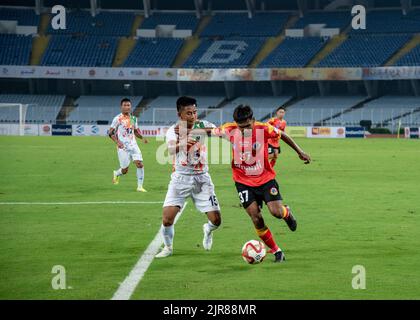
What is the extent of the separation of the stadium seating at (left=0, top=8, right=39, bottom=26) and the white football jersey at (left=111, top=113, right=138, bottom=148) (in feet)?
211

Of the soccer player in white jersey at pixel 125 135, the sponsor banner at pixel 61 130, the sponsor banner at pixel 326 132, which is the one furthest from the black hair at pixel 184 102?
the sponsor banner at pixel 61 130

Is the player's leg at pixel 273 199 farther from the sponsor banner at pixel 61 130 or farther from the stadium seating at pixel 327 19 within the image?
the stadium seating at pixel 327 19

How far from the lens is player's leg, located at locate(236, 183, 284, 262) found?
11.9 meters

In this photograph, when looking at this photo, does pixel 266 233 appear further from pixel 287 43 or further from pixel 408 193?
pixel 287 43

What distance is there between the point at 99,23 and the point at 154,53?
297 inches

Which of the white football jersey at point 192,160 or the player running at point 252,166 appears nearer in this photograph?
the player running at point 252,166

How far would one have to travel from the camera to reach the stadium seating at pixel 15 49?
82562mm

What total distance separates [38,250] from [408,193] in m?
12.2

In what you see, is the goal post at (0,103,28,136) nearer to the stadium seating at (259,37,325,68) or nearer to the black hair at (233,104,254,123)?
the stadium seating at (259,37,325,68)

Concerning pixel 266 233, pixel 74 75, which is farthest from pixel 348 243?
pixel 74 75

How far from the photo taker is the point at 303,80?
7794cm

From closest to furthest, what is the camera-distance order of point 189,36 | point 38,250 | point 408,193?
1. point 38,250
2. point 408,193
3. point 189,36

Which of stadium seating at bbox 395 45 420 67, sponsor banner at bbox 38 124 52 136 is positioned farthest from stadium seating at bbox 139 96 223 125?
stadium seating at bbox 395 45 420 67

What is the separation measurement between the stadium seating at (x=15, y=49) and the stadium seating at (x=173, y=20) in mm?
11217
